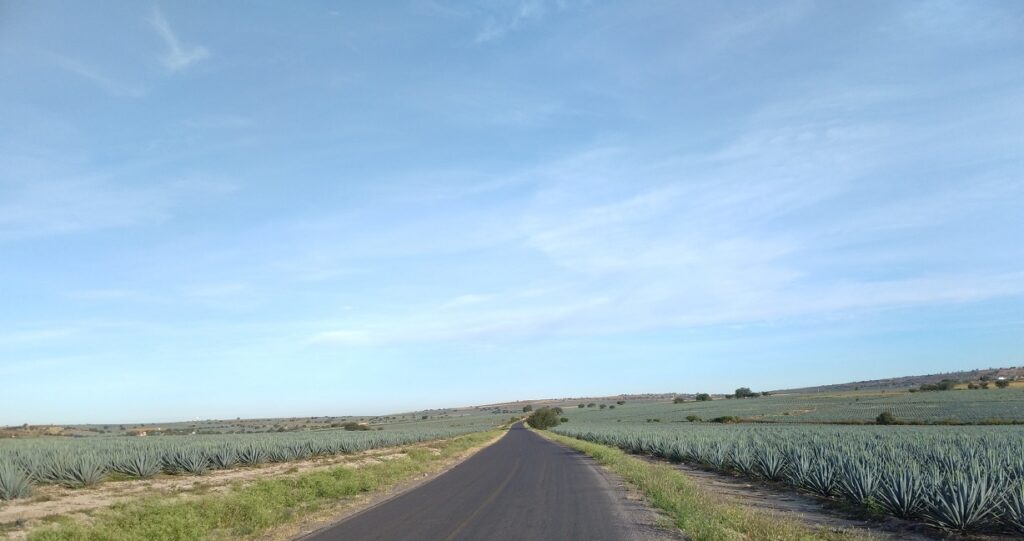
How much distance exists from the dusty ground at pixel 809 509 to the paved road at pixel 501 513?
3.79m

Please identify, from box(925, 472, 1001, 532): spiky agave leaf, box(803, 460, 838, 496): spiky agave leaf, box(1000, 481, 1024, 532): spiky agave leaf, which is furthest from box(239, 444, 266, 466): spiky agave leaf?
box(1000, 481, 1024, 532): spiky agave leaf

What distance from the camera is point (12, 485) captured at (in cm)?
1798

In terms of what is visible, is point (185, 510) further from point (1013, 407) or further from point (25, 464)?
point (1013, 407)

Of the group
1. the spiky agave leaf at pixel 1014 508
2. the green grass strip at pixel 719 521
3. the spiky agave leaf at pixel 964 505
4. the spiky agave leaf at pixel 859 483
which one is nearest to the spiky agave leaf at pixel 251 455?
the green grass strip at pixel 719 521

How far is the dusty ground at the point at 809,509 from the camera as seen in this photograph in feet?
38.2

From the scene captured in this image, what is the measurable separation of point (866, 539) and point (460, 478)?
1620cm

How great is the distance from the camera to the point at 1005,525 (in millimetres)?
11336

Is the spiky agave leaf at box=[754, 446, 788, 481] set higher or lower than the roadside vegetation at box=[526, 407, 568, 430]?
higher

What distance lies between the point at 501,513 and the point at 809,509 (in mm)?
8010

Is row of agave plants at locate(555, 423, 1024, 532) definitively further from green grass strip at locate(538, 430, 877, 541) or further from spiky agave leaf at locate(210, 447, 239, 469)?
spiky agave leaf at locate(210, 447, 239, 469)

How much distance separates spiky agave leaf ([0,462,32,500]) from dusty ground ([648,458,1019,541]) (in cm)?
2137

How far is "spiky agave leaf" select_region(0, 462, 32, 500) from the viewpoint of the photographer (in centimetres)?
1792

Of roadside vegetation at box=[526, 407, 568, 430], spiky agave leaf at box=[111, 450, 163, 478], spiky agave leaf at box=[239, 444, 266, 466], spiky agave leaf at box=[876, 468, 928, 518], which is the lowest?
roadside vegetation at box=[526, 407, 568, 430]

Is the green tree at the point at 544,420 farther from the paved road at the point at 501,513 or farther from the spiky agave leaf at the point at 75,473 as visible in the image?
the spiky agave leaf at the point at 75,473
